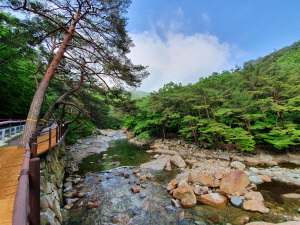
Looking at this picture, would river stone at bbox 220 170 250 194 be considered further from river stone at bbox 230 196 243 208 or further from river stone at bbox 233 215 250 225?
river stone at bbox 233 215 250 225

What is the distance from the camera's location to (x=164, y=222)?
162 inches

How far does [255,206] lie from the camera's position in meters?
4.52

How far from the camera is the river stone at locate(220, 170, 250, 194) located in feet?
18.2

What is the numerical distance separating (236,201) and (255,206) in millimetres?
524

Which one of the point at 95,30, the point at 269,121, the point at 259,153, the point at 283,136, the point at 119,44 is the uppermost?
the point at 95,30

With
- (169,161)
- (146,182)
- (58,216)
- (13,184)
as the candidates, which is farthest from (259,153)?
(13,184)

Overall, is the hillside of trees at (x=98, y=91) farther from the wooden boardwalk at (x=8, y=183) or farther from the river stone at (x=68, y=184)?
the river stone at (x=68, y=184)

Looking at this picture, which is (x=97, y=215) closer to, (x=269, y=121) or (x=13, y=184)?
(x=13, y=184)

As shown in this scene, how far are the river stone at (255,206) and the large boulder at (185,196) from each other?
162cm

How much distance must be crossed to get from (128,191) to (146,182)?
1.12 metres

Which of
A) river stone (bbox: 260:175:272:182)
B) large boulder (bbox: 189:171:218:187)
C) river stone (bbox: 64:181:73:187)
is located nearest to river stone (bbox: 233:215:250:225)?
large boulder (bbox: 189:171:218:187)

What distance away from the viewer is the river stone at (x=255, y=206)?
4422mm

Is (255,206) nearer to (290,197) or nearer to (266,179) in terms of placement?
(290,197)

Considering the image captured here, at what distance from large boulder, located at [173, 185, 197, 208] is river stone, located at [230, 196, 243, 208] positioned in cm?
128
